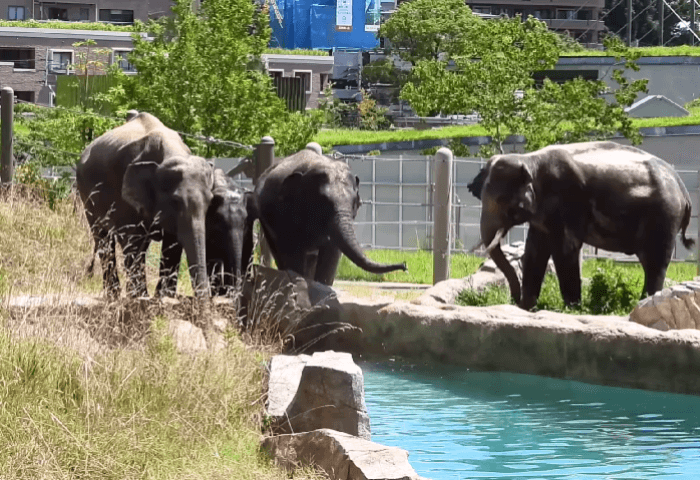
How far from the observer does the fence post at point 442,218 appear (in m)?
15.5

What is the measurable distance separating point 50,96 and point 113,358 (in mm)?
51670

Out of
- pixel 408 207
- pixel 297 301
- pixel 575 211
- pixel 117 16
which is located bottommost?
pixel 408 207

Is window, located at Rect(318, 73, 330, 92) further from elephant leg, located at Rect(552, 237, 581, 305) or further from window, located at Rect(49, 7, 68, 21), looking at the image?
elephant leg, located at Rect(552, 237, 581, 305)

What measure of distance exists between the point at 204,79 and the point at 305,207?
11262mm

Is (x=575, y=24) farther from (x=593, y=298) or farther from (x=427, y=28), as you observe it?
(x=593, y=298)

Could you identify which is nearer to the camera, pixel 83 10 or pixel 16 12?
pixel 16 12

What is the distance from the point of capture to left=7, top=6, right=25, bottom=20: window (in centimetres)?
7000

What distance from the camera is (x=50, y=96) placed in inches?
2287

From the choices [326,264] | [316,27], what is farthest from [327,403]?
[316,27]

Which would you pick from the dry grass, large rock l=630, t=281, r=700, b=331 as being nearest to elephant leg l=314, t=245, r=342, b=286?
large rock l=630, t=281, r=700, b=331

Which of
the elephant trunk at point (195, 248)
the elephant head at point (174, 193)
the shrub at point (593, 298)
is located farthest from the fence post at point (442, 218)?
the elephant trunk at point (195, 248)

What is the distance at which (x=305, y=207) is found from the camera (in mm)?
13453

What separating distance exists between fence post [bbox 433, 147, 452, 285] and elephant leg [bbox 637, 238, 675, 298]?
2.27m

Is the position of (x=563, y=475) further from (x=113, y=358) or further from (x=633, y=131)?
(x=633, y=131)
